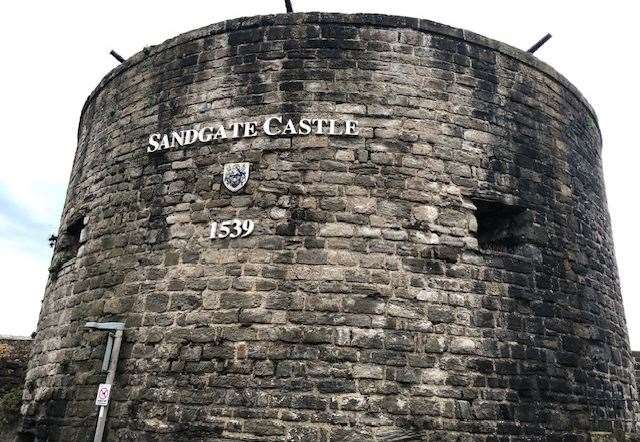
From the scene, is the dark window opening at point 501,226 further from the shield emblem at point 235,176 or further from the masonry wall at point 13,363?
the masonry wall at point 13,363

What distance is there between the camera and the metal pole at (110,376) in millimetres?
5844

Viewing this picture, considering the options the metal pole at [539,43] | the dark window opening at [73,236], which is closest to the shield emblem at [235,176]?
the dark window opening at [73,236]

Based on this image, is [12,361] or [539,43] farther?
[12,361]

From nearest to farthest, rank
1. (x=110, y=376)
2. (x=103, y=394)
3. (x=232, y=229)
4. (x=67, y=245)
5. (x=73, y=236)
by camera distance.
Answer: (x=103, y=394) < (x=110, y=376) < (x=232, y=229) < (x=67, y=245) < (x=73, y=236)

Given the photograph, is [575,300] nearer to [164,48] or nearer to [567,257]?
[567,257]

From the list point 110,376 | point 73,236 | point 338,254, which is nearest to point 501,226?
point 338,254

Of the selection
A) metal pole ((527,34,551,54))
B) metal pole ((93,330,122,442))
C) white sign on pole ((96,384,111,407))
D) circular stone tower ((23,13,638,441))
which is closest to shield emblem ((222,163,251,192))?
circular stone tower ((23,13,638,441))

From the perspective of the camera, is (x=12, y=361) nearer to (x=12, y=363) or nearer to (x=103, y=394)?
(x=12, y=363)

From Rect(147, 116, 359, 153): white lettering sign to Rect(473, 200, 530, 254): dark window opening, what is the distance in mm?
1709

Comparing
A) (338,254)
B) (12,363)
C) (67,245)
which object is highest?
(67,245)

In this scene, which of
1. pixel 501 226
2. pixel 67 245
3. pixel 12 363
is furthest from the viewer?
pixel 12 363

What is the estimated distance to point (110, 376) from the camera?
602 cm

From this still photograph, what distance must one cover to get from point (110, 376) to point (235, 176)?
2.43m

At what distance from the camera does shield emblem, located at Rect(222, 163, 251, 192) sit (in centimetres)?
639
